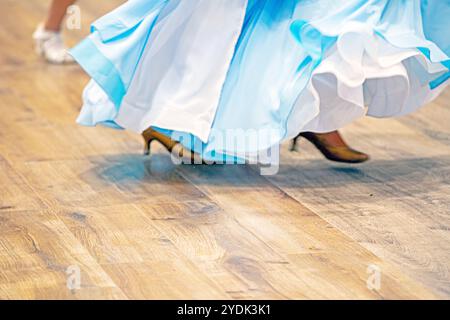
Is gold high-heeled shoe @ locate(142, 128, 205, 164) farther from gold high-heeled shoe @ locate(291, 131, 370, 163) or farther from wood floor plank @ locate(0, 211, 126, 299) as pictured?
wood floor plank @ locate(0, 211, 126, 299)

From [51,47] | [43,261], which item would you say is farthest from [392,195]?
[51,47]

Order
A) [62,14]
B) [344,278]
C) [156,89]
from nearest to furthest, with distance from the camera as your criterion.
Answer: [344,278] → [156,89] → [62,14]

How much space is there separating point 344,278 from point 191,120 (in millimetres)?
645

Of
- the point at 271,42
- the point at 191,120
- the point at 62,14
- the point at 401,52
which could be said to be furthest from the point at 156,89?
the point at 62,14

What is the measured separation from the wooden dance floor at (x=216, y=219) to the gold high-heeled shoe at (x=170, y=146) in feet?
0.13

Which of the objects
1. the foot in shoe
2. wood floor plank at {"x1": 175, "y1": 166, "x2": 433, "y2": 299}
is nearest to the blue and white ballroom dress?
wood floor plank at {"x1": 175, "y1": 166, "x2": 433, "y2": 299}

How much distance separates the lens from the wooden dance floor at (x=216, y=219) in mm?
1875

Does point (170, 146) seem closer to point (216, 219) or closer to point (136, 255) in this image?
point (216, 219)

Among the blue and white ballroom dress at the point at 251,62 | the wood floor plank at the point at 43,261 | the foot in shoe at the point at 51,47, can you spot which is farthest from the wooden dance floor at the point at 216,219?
the foot in shoe at the point at 51,47

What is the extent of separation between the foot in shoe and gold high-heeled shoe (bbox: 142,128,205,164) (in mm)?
1187

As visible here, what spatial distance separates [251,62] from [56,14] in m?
1.57

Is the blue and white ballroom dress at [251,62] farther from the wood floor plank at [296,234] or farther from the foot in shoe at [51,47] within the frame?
the foot in shoe at [51,47]
